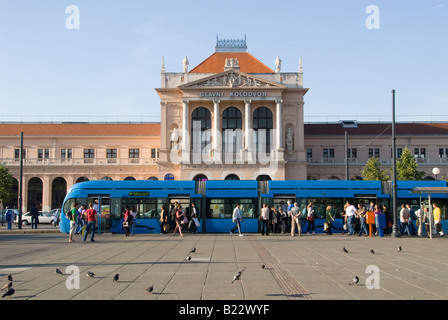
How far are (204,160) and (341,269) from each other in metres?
46.5

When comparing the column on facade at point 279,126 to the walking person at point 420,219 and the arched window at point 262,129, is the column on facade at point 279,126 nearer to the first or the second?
the arched window at point 262,129

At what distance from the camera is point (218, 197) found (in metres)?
31.5

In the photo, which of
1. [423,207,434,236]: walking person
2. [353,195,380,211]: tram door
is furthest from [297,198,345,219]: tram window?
[423,207,434,236]: walking person

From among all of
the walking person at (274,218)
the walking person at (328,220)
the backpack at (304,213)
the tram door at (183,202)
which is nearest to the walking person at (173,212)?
the tram door at (183,202)

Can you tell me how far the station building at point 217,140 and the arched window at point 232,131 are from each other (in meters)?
0.12

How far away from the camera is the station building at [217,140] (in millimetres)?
60000

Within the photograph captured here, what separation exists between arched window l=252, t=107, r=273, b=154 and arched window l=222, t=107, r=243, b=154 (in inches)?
70.3

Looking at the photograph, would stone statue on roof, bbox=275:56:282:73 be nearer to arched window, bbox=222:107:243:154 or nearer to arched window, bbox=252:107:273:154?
arched window, bbox=252:107:273:154

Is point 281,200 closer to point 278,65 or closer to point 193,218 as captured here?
point 193,218

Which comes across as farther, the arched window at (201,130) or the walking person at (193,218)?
the arched window at (201,130)

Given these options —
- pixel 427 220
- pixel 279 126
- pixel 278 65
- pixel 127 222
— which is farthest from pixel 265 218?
pixel 278 65

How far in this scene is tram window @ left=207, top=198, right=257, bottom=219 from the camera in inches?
1240

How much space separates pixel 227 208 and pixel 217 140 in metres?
28.7
